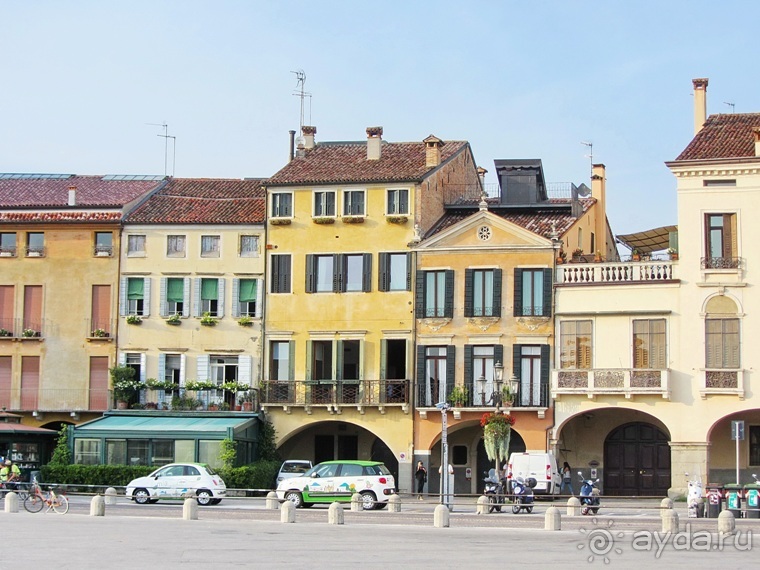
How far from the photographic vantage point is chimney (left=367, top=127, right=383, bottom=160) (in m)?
59.3

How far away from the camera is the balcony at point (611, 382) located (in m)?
51.9

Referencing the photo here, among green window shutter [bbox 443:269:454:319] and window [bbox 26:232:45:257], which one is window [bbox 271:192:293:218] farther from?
window [bbox 26:232:45:257]

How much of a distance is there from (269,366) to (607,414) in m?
12.7

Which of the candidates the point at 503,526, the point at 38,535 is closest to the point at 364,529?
the point at 503,526

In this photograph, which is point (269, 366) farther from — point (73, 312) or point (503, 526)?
point (503, 526)

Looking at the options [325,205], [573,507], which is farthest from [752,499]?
[325,205]

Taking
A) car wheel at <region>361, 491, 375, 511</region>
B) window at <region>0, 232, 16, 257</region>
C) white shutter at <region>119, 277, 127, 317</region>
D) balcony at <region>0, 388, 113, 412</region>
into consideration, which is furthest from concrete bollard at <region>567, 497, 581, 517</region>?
window at <region>0, 232, 16, 257</region>

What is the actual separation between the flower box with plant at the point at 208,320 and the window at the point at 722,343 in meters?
18.4

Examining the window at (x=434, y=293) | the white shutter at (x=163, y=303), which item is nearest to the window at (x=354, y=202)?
the window at (x=434, y=293)

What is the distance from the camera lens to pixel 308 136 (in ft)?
202

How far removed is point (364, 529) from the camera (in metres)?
38.3

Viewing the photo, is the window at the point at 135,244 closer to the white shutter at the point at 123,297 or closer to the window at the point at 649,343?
the white shutter at the point at 123,297

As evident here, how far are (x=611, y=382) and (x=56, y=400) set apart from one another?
21161 millimetres

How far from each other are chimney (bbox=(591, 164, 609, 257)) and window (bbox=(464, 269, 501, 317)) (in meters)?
7.70
